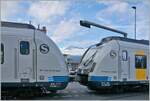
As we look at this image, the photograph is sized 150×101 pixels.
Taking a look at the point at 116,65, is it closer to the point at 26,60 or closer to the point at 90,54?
the point at 90,54

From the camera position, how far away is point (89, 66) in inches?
667

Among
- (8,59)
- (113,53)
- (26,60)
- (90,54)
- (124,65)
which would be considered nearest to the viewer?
(8,59)

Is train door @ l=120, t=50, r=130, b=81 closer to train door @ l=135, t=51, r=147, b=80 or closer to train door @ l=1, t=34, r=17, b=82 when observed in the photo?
train door @ l=135, t=51, r=147, b=80

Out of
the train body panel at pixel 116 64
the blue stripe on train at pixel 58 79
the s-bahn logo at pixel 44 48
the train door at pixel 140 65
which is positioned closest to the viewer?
the s-bahn logo at pixel 44 48

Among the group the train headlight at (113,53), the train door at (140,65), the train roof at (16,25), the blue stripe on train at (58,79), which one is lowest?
the blue stripe on train at (58,79)

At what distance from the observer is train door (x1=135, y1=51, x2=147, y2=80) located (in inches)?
698

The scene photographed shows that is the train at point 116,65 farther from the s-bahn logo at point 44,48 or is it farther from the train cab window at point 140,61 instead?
the s-bahn logo at point 44,48

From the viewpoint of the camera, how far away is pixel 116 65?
1680cm

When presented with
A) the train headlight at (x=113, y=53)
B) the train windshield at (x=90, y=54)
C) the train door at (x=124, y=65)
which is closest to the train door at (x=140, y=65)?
the train door at (x=124, y=65)

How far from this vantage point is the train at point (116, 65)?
1639 centimetres

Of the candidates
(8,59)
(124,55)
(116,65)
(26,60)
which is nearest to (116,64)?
(116,65)

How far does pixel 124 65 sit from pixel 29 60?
542cm

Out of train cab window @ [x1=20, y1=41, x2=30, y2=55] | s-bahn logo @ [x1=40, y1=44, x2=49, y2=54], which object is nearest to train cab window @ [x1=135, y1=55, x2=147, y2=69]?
s-bahn logo @ [x1=40, y1=44, x2=49, y2=54]

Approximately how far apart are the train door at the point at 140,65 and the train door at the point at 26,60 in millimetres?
6147
